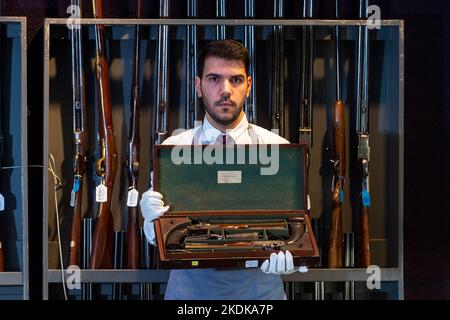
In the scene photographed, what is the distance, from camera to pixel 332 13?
13.2ft

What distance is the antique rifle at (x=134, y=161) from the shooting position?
374 cm

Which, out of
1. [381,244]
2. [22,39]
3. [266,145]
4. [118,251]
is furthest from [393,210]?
[22,39]

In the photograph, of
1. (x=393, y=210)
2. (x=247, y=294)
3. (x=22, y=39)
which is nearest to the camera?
(x=247, y=294)

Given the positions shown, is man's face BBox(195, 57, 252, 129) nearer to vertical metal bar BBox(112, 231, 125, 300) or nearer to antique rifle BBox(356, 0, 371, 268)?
antique rifle BBox(356, 0, 371, 268)

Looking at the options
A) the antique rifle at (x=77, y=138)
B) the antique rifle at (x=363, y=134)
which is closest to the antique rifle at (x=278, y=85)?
the antique rifle at (x=363, y=134)

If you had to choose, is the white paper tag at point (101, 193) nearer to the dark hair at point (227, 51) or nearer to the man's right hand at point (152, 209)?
the man's right hand at point (152, 209)

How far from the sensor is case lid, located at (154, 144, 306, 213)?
3.19 metres

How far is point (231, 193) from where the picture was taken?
3244mm
